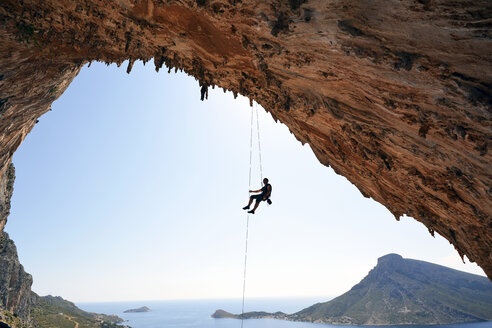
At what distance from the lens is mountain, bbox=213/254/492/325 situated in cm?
10956

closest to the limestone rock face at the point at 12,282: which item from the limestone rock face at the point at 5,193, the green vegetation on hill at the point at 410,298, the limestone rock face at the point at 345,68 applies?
the limestone rock face at the point at 5,193

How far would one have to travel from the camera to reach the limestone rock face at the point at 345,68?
222 inches

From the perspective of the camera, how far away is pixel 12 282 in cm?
4572

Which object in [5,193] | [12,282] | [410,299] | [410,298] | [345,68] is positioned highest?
[345,68]

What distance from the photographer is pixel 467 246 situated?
940 cm

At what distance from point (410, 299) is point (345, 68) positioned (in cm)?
15682

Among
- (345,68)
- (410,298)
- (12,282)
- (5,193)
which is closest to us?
(345,68)

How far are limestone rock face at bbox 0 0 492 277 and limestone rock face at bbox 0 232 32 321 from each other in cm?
4443

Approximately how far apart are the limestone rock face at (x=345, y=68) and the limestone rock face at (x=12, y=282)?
44431mm

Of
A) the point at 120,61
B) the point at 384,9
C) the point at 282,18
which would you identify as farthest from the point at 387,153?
the point at 120,61

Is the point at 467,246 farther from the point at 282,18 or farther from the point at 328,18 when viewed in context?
the point at 282,18

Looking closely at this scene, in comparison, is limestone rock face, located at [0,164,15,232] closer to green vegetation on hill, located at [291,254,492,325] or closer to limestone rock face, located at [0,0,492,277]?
Answer: limestone rock face, located at [0,0,492,277]

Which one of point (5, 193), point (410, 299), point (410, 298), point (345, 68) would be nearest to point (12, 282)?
point (5, 193)

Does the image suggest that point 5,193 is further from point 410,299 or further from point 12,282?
point 410,299
